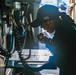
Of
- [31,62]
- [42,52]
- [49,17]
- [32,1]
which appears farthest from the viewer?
[42,52]

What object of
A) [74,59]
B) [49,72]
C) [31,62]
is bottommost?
[49,72]

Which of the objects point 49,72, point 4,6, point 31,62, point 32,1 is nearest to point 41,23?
point 32,1

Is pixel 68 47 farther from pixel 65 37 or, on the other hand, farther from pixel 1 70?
pixel 1 70

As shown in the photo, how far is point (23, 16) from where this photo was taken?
2250 mm

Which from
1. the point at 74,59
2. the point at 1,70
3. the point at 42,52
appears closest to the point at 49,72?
the point at 42,52

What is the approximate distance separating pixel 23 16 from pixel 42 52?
1.34ft

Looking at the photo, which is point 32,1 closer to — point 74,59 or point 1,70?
point 74,59

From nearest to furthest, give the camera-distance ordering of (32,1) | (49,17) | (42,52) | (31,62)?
(49,17)
(32,1)
(31,62)
(42,52)

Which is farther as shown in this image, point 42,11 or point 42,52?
point 42,52

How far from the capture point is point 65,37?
1658 millimetres

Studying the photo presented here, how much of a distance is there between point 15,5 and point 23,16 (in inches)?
11.2

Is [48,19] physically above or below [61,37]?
above

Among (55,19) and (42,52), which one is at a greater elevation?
(55,19)

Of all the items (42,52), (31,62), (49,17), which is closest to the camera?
(49,17)
